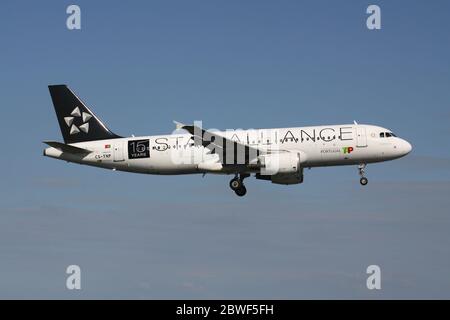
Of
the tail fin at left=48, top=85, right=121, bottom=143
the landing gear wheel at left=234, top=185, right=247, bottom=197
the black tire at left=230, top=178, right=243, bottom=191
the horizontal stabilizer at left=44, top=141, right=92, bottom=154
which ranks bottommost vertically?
the landing gear wheel at left=234, top=185, right=247, bottom=197

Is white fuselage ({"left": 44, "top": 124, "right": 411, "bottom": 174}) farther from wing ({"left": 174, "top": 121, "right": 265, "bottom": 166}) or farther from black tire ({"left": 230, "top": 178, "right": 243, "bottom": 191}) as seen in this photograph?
black tire ({"left": 230, "top": 178, "right": 243, "bottom": 191})

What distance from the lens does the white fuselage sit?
68750 millimetres

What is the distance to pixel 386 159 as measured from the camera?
69.6 metres

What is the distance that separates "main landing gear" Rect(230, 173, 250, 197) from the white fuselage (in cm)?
165

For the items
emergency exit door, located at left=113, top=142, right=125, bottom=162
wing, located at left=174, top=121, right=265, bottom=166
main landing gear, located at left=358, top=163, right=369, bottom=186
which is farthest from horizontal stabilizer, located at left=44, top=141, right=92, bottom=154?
main landing gear, located at left=358, top=163, right=369, bottom=186

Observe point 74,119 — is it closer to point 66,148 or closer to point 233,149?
point 66,148

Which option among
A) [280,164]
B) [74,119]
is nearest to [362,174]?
[280,164]

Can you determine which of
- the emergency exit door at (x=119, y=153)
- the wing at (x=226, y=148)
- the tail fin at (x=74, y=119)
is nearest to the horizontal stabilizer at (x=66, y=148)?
the tail fin at (x=74, y=119)

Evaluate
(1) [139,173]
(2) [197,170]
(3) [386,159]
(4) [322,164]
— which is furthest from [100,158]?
(3) [386,159]

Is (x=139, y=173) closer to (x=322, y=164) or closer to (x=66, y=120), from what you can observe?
(x=66, y=120)

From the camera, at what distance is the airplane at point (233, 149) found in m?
68.8

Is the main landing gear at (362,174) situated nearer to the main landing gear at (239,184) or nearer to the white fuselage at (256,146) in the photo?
the white fuselage at (256,146)

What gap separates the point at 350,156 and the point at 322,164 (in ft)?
7.75

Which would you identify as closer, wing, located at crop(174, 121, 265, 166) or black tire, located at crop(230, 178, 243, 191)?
wing, located at crop(174, 121, 265, 166)
